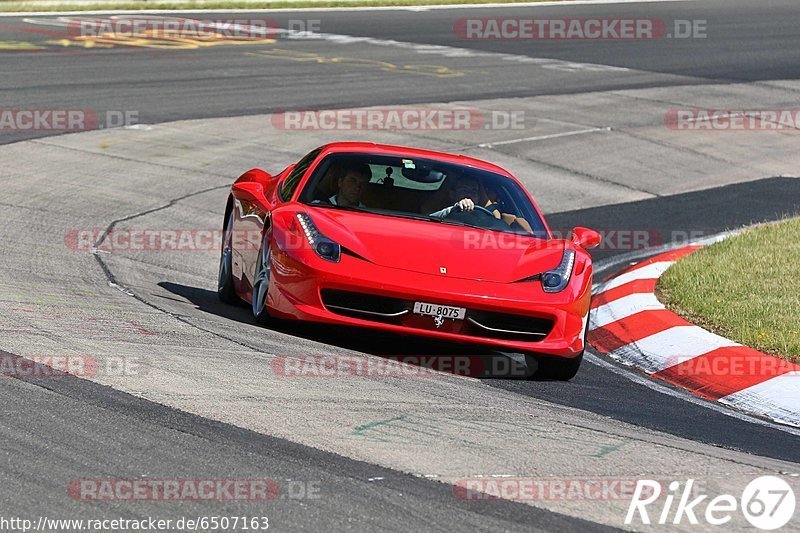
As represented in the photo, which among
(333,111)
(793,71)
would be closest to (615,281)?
(333,111)

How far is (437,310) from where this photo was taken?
7.40m

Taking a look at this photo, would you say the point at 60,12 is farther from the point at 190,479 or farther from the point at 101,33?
the point at 190,479

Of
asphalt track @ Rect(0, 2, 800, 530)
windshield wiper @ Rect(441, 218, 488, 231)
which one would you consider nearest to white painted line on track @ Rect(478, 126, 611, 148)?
asphalt track @ Rect(0, 2, 800, 530)

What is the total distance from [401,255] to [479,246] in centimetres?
58

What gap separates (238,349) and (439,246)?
1428mm

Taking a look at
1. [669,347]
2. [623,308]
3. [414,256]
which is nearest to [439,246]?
[414,256]

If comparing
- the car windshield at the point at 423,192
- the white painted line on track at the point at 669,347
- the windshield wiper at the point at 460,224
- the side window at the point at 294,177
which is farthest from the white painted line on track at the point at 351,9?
the white painted line on track at the point at 669,347

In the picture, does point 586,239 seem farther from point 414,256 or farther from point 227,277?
point 227,277

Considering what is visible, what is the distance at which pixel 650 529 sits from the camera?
15.2ft

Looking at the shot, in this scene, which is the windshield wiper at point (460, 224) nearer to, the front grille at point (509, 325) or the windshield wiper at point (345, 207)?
the windshield wiper at point (345, 207)

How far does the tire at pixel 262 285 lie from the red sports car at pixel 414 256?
1 cm

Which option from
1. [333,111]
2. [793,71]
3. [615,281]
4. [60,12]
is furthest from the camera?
[60,12]

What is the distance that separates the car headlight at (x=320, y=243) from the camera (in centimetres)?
761

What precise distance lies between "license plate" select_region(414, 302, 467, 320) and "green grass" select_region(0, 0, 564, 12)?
24.1 meters
